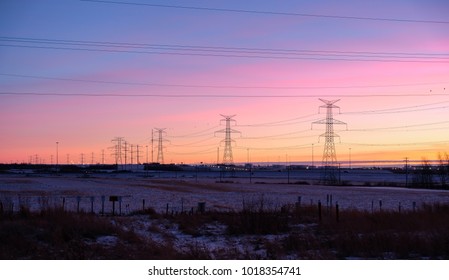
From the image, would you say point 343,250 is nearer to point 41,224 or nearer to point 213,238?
point 213,238

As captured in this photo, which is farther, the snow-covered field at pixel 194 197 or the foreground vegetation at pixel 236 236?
the snow-covered field at pixel 194 197

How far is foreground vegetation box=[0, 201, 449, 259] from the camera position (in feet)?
57.1

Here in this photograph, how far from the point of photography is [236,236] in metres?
23.9

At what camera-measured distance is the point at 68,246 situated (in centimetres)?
1912

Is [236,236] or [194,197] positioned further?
[194,197]

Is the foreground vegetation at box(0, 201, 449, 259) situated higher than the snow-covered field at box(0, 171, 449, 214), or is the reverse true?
the foreground vegetation at box(0, 201, 449, 259)

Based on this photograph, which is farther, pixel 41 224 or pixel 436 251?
pixel 41 224

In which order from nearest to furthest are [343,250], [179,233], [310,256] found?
[310,256]
[343,250]
[179,233]

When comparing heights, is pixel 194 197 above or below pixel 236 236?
below

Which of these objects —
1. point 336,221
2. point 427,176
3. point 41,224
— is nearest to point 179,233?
point 41,224

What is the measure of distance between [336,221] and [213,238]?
7.38m

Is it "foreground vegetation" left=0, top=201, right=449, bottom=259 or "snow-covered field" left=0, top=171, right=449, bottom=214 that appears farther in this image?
"snow-covered field" left=0, top=171, right=449, bottom=214

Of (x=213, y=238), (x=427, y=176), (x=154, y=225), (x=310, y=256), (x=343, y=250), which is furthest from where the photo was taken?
(x=427, y=176)

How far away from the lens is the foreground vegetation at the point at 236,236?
17406 millimetres
